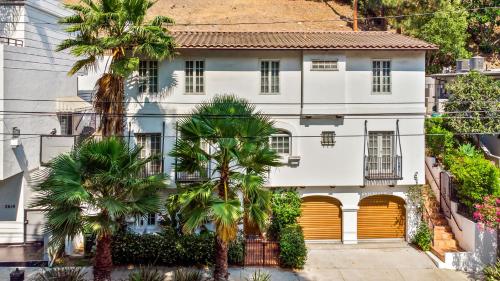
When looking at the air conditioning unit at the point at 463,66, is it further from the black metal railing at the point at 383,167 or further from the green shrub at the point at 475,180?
the black metal railing at the point at 383,167

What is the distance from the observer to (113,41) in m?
15.2

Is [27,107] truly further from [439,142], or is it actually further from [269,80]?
[439,142]

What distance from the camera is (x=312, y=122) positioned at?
747 inches

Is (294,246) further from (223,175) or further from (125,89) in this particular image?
(125,89)

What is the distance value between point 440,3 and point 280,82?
888 inches

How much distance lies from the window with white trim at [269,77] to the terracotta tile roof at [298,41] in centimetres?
95

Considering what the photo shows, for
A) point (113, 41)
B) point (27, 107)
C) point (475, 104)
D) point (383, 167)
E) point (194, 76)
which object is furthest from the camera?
point (475, 104)

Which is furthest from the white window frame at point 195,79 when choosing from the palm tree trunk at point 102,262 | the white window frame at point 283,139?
the palm tree trunk at point 102,262

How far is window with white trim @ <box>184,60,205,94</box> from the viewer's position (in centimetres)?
1880

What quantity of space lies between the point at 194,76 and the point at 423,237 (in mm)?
12556

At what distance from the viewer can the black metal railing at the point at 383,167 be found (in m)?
18.7

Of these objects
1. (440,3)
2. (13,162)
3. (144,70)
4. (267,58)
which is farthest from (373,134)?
(440,3)

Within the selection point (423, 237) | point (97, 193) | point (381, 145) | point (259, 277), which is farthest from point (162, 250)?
point (423, 237)

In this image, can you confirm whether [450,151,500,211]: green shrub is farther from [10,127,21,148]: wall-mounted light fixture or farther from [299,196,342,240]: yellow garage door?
[10,127,21,148]: wall-mounted light fixture
